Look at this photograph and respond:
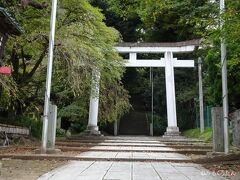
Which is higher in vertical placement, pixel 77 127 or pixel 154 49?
pixel 154 49

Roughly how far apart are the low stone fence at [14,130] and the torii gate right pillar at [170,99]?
1257 centimetres

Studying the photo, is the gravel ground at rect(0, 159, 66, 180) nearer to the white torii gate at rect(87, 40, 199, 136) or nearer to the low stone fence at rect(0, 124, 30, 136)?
the low stone fence at rect(0, 124, 30, 136)

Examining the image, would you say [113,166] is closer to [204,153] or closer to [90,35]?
[204,153]

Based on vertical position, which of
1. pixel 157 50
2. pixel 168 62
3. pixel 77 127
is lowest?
pixel 77 127

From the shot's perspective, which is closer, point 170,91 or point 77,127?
point 170,91

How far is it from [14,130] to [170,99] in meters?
15.0

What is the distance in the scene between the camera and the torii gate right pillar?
96.5 ft

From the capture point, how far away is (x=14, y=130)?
1795 cm

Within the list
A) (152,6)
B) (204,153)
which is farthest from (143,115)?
(152,6)

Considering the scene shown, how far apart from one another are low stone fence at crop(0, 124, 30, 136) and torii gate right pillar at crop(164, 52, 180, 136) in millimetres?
12573

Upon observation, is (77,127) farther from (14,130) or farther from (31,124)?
(14,130)

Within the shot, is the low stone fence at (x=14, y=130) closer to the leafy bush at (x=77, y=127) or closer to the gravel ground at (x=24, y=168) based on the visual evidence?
the gravel ground at (x=24, y=168)

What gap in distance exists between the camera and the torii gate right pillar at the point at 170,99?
96.5 feet

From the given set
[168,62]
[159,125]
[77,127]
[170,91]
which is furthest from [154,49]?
[159,125]
